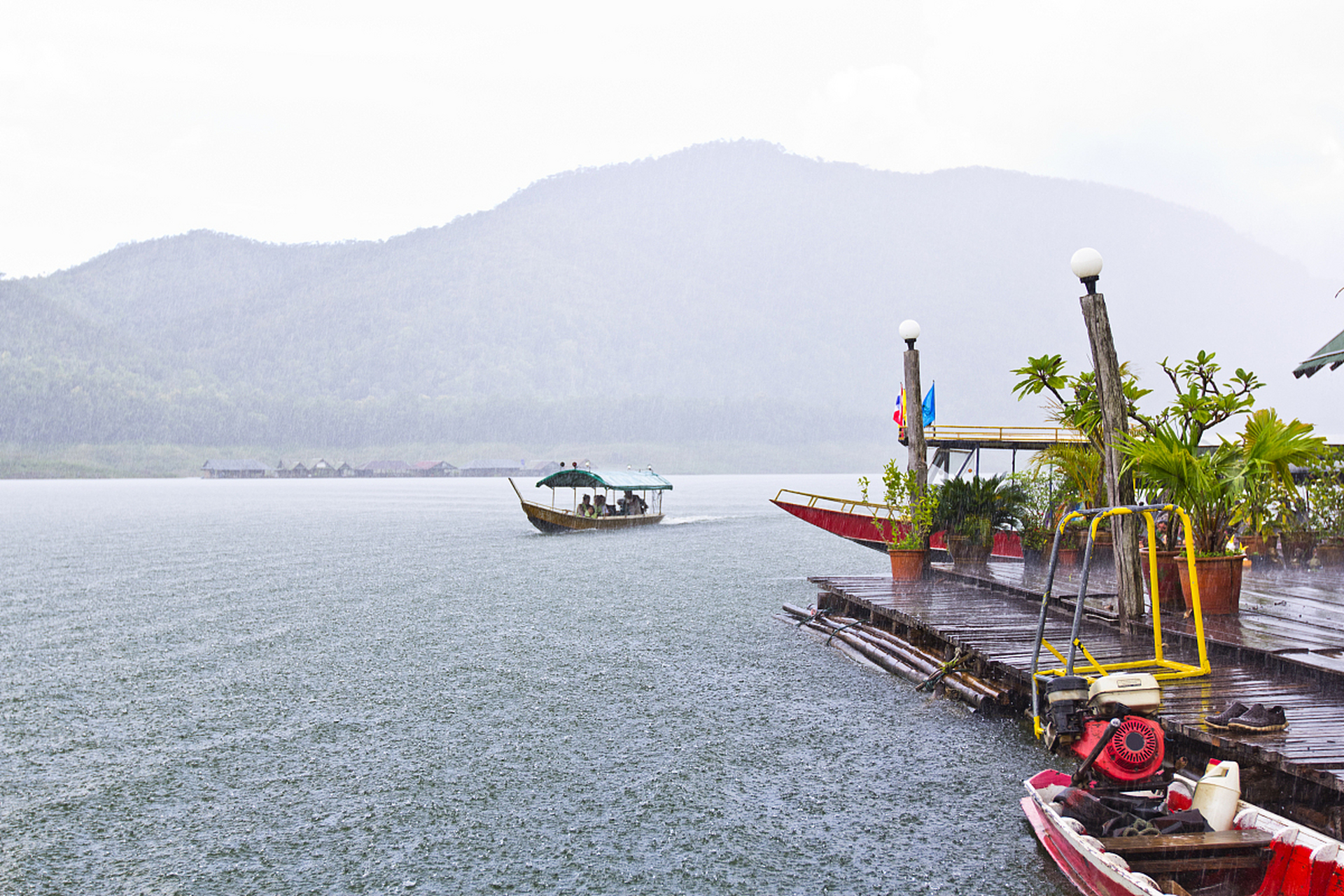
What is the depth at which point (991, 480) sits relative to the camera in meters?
18.2

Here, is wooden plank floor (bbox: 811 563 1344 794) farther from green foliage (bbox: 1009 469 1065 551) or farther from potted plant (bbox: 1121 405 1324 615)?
green foliage (bbox: 1009 469 1065 551)

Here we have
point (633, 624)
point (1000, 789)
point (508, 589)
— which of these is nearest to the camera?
point (1000, 789)

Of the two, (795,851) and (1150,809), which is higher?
(1150,809)

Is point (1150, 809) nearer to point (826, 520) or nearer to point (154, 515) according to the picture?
point (826, 520)

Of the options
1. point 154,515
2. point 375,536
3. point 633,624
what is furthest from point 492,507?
point 633,624

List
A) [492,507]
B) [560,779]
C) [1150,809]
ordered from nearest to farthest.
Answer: [1150,809]
[560,779]
[492,507]

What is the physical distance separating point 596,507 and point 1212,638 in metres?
45.1

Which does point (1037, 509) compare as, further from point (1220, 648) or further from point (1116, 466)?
point (1220, 648)

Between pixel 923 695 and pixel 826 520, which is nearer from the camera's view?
pixel 923 695

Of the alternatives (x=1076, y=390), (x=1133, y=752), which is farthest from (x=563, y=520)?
(x=1133, y=752)

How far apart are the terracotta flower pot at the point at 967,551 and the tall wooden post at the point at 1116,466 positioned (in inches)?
298

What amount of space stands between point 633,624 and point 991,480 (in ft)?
26.0

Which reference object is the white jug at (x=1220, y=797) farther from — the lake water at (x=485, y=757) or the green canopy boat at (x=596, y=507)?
the green canopy boat at (x=596, y=507)

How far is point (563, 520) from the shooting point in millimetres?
49875
